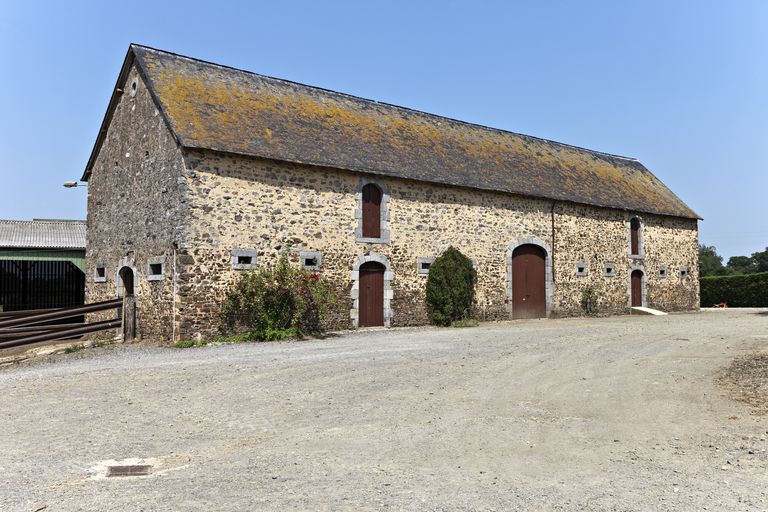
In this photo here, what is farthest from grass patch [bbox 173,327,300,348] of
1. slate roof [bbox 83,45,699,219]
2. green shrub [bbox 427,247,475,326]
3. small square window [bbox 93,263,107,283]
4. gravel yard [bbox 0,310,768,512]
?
small square window [bbox 93,263,107,283]

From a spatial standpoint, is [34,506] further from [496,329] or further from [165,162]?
[496,329]

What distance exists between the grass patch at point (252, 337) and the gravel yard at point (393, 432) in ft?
7.65

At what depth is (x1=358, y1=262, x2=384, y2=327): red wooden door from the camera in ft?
51.1

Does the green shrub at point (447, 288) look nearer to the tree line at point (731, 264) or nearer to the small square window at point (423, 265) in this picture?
the small square window at point (423, 265)

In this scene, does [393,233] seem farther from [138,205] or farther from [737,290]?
[737,290]

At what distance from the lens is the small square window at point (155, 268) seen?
44.7ft

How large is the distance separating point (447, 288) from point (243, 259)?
232 inches

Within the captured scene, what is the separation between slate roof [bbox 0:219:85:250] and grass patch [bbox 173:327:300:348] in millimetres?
10059

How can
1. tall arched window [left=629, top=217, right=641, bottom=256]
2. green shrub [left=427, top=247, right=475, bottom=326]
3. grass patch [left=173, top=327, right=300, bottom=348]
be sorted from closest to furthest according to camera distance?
grass patch [left=173, top=327, right=300, bottom=348], green shrub [left=427, top=247, right=475, bottom=326], tall arched window [left=629, top=217, right=641, bottom=256]

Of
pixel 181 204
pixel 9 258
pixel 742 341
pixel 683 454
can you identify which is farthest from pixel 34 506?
pixel 9 258

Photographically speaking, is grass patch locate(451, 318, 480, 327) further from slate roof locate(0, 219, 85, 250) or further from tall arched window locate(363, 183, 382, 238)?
slate roof locate(0, 219, 85, 250)

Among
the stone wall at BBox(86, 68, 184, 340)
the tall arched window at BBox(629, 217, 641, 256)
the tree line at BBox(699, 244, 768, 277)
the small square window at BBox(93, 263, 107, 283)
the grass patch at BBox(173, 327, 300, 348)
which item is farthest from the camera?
the tree line at BBox(699, 244, 768, 277)

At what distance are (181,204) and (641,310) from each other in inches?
675

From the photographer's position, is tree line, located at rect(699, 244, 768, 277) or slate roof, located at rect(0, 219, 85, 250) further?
tree line, located at rect(699, 244, 768, 277)
